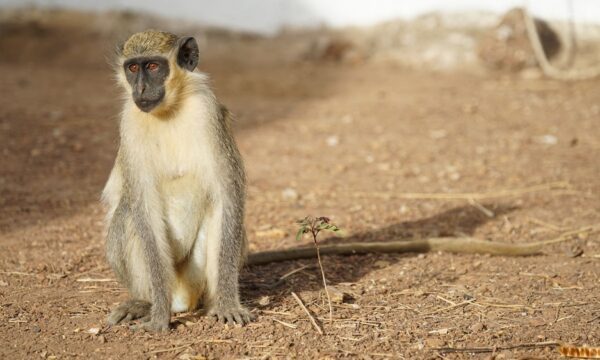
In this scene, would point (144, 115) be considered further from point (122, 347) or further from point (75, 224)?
point (75, 224)

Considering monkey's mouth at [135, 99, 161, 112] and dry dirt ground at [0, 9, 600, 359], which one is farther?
monkey's mouth at [135, 99, 161, 112]

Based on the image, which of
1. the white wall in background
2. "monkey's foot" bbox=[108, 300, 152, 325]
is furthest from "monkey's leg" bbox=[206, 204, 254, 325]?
the white wall in background

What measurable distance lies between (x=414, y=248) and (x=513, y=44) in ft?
23.2

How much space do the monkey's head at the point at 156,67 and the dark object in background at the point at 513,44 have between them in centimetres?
826

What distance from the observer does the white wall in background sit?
527 inches

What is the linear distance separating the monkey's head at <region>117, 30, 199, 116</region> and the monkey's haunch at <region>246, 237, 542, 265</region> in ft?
5.09

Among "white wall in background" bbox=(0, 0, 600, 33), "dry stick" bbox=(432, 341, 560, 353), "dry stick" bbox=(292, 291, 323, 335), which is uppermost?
A: "white wall in background" bbox=(0, 0, 600, 33)

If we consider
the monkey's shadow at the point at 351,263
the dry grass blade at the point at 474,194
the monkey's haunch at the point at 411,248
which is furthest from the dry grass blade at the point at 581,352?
the dry grass blade at the point at 474,194

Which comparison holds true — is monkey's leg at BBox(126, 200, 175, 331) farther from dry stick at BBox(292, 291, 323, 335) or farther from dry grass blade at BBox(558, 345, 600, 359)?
dry grass blade at BBox(558, 345, 600, 359)

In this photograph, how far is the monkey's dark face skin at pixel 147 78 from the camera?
4.69 meters

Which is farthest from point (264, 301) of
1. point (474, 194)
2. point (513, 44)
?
point (513, 44)

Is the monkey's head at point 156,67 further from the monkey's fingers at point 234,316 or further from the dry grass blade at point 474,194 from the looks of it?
the dry grass blade at point 474,194

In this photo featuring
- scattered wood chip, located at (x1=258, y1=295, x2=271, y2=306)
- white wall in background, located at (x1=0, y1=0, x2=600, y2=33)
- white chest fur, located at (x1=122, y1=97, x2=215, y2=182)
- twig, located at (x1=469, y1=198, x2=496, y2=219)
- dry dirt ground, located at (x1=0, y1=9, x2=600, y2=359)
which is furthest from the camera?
white wall in background, located at (x1=0, y1=0, x2=600, y2=33)

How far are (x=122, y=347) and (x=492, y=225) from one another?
3.52 metres
